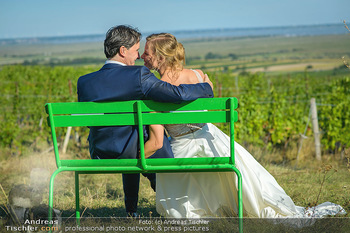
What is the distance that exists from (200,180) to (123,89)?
96 cm

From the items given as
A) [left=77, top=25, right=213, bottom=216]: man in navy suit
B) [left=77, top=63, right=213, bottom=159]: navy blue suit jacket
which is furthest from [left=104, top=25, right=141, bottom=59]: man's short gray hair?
[left=77, top=63, right=213, bottom=159]: navy blue suit jacket

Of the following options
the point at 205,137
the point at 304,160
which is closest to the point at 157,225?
the point at 205,137

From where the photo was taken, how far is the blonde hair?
288cm

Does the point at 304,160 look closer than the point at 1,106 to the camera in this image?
Yes

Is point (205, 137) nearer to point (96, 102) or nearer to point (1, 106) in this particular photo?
point (96, 102)

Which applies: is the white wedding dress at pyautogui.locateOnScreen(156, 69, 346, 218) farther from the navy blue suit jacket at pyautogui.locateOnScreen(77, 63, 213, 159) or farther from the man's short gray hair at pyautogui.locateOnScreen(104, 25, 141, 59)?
the man's short gray hair at pyautogui.locateOnScreen(104, 25, 141, 59)

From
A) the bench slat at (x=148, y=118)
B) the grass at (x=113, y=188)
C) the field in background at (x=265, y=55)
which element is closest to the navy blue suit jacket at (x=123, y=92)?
the bench slat at (x=148, y=118)

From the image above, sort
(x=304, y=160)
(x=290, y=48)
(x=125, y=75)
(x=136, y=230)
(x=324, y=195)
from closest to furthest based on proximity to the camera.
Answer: (x=125, y=75), (x=136, y=230), (x=324, y=195), (x=304, y=160), (x=290, y=48)

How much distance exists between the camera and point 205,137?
2986mm

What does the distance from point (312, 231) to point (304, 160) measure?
16.5 feet

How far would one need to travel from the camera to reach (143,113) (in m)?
2.53

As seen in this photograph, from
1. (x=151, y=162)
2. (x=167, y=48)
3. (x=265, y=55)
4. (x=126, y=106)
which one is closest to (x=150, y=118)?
(x=126, y=106)

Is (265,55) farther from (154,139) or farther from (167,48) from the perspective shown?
(154,139)

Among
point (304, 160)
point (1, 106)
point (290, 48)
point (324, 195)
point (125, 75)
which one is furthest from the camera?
point (290, 48)
